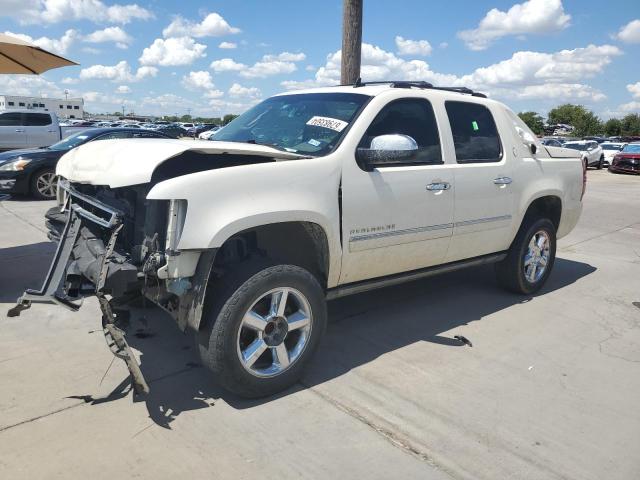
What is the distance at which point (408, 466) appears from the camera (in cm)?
276

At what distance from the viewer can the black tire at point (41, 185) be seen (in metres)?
10.4

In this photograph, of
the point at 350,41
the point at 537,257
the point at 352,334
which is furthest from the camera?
the point at 350,41


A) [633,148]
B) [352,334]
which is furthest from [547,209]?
[633,148]

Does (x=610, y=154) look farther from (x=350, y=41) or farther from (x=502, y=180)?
(x=502, y=180)

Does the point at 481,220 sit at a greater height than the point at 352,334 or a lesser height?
greater

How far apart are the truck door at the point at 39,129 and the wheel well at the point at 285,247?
16.7 metres

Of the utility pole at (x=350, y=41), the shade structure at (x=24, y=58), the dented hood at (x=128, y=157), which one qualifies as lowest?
the dented hood at (x=128, y=157)

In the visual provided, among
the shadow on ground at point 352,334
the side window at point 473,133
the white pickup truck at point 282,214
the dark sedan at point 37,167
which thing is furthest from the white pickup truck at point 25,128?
the side window at point 473,133

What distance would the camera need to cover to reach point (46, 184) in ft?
34.4

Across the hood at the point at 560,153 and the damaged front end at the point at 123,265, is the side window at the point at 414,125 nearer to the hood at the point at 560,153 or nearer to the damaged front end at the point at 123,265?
the damaged front end at the point at 123,265

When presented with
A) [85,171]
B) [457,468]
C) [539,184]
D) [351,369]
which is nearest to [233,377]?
[351,369]

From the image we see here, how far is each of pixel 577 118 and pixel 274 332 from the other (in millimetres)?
88702

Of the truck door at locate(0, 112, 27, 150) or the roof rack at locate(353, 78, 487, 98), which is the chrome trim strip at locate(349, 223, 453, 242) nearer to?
the roof rack at locate(353, 78, 487, 98)

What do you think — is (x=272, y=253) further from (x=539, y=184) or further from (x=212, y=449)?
(x=539, y=184)
